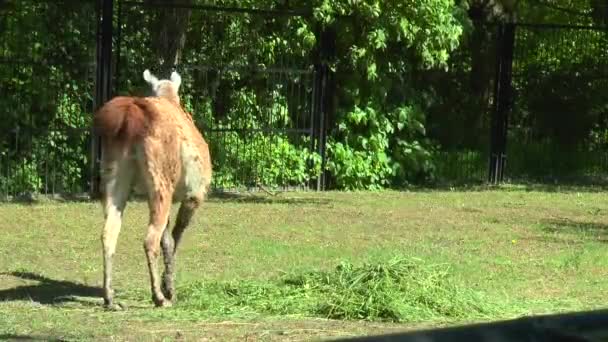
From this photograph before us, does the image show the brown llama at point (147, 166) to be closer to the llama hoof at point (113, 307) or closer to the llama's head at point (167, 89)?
the llama hoof at point (113, 307)

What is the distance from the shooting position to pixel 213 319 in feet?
25.1

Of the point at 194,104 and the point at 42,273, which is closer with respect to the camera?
the point at 42,273

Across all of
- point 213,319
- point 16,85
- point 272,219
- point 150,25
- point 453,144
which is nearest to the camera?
point 213,319

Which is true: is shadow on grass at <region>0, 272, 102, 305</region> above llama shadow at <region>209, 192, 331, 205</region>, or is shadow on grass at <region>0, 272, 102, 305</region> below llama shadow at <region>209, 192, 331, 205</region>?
below

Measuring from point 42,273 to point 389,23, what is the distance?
25.9ft

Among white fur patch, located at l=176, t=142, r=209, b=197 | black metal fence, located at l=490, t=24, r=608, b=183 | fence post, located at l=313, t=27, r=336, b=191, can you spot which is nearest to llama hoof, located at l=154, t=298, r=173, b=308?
white fur patch, located at l=176, t=142, r=209, b=197

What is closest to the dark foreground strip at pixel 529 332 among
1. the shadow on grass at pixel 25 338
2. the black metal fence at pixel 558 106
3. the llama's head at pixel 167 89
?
the shadow on grass at pixel 25 338

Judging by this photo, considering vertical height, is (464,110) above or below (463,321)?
above

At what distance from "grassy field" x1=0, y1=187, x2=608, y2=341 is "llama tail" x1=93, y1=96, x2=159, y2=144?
3.95 feet

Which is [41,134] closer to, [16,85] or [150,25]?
[16,85]

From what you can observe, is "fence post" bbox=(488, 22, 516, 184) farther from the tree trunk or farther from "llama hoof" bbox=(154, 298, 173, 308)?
"llama hoof" bbox=(154, 298, 173, 308)

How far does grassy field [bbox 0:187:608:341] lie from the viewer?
25.0 feet

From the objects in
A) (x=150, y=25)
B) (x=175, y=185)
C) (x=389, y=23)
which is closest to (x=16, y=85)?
(x=150, y=25)

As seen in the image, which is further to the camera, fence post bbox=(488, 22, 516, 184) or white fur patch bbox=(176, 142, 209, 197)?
fence post bbox=(488, 22, 516, 184)
